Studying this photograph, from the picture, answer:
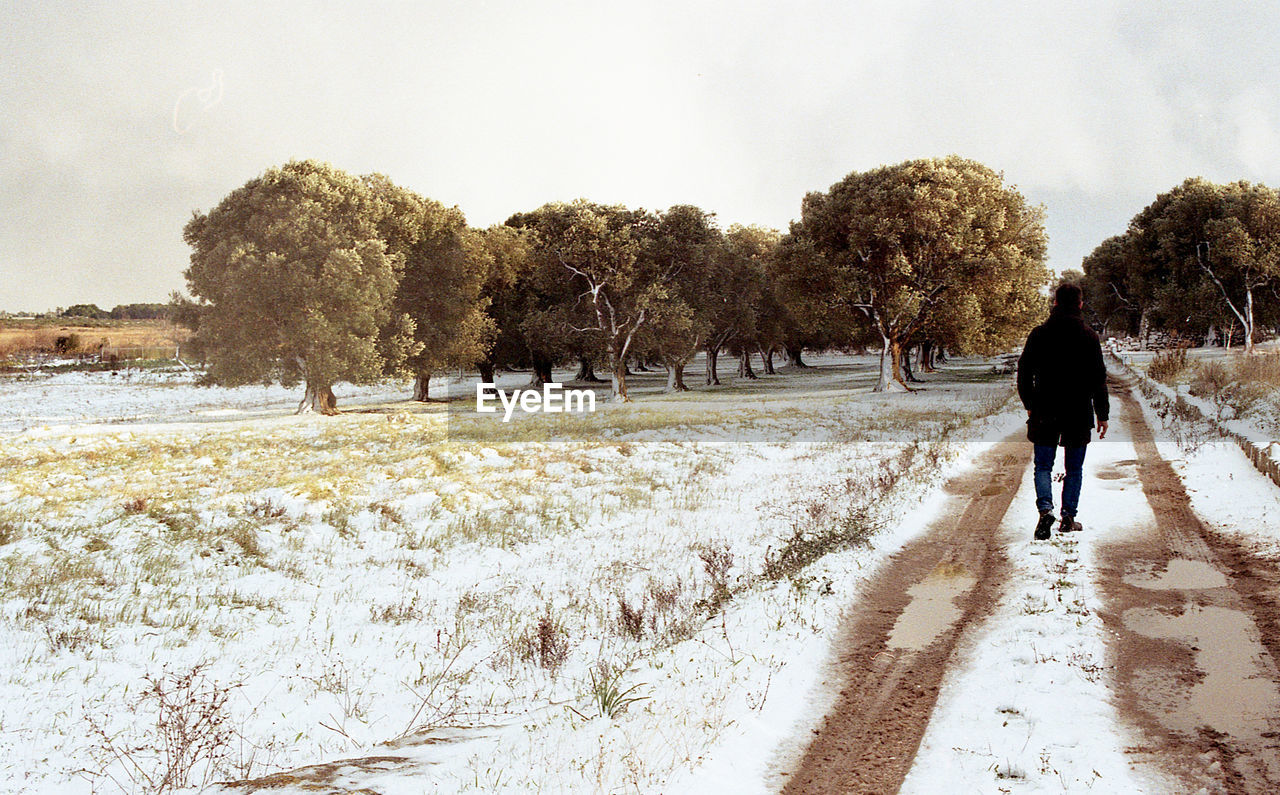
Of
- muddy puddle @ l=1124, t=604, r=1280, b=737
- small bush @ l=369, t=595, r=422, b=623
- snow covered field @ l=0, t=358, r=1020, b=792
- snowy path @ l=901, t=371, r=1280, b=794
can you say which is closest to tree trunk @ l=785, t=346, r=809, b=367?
snow covered field @ l=0, t=358, r=1020, b=792

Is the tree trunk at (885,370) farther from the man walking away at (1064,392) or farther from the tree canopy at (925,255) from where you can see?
the man walking away at (1064,392)

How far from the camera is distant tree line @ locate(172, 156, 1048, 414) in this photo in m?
32.3

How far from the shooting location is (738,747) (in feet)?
15.7

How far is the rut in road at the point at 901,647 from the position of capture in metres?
4.55

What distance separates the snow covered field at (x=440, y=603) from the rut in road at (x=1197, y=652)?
2.27 m

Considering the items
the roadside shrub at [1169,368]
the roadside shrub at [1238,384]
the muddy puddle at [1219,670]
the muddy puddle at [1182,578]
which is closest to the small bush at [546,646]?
the muddy puddle at [1219,670]

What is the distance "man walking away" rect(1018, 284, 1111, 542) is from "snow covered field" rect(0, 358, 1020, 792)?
6.49ft

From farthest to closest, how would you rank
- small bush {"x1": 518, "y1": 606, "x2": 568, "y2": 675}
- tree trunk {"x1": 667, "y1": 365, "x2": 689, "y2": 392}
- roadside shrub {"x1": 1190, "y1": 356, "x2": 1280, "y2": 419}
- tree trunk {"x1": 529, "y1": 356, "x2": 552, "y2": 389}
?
tree trunk {"x1": 529, "y1": 356, "x2": 552, "y2": 389} < tree trunk {"x1": 667, "y1": 365, "x2": 689, "y2": 392} < roadside shrub {"x1": 1190, "y1": 356, "x2": 1280, "y2": 419} < small bush {"x1": 518, "y1": 606, "x2": 568, "y2": 675}

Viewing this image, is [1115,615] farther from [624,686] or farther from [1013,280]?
[1013,280]

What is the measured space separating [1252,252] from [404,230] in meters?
49.3

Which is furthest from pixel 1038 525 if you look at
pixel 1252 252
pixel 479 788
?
pixel 1252 252

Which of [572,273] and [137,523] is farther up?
[572,273]

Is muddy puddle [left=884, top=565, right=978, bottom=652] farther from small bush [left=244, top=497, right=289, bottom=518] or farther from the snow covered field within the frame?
small bush [left=244, top=497, right=289, bottom=518]

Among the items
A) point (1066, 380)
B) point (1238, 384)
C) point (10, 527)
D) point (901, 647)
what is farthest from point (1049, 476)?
point (1238, 384)
